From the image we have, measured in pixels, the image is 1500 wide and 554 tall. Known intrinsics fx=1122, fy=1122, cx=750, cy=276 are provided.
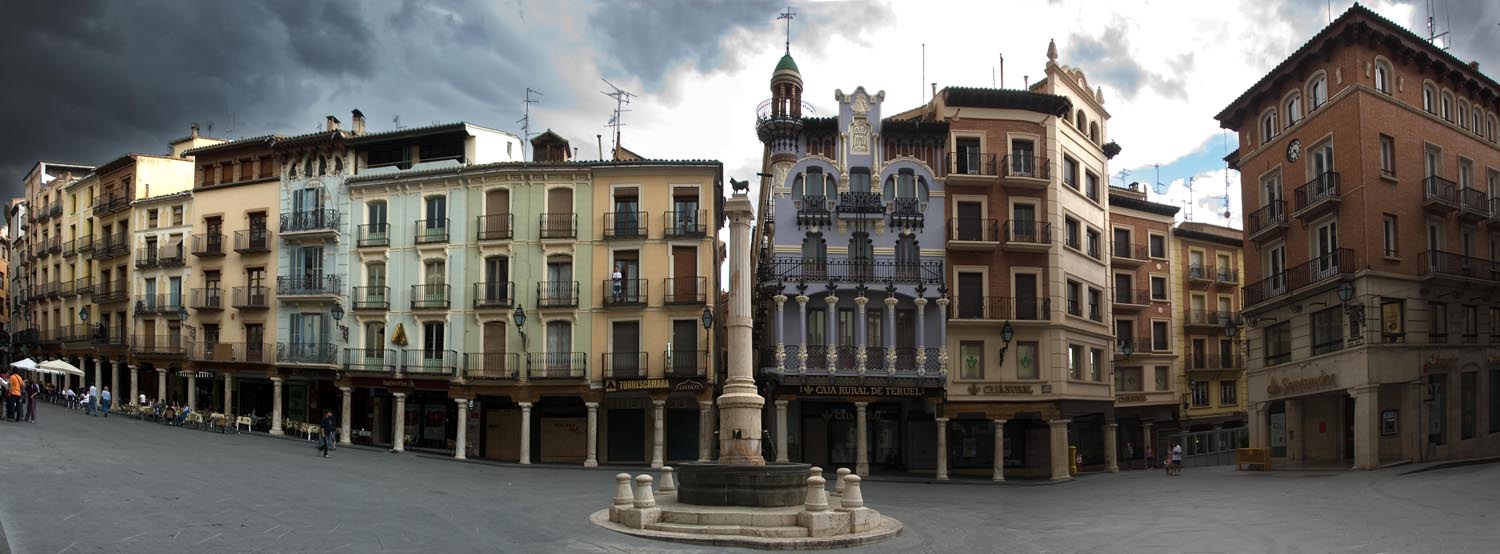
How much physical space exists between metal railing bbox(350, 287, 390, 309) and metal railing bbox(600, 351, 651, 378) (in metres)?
9.71

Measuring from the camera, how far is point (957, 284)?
44406 millimetres

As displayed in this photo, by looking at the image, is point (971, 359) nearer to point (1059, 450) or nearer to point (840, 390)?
point (1059, 450)

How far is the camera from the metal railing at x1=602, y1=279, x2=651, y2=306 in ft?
146

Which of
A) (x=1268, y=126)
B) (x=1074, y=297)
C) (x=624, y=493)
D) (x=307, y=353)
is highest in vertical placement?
(x=1268, y=126)

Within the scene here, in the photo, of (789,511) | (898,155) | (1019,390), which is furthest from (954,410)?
(789,511)

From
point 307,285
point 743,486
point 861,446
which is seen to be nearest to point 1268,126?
point 861,446

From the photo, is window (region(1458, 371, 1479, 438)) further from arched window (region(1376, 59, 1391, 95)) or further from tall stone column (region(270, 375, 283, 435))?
tall stone column (region(270, 375, 283, 435))

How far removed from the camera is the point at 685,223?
44.9m

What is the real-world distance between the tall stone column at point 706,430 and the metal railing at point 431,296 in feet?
36.8

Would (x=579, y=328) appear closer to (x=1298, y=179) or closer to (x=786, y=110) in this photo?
(x=786, y=110)

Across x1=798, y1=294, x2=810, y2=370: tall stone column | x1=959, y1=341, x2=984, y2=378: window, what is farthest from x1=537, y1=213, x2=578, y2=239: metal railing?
x1=959, y1=341, x2=984, y2=378: window

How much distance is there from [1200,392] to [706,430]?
31039mm

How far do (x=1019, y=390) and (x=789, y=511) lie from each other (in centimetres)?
2384

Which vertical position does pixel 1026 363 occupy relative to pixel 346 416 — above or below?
above
